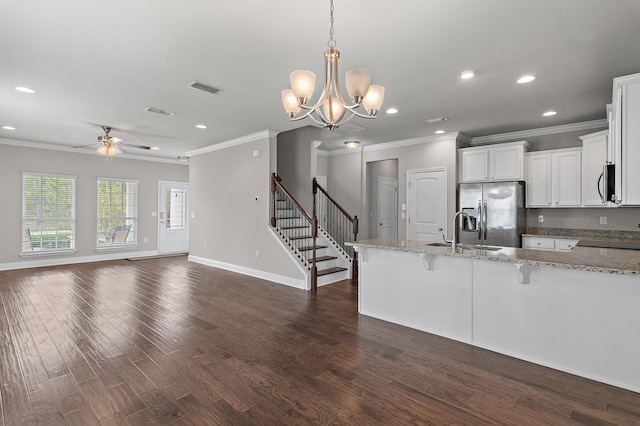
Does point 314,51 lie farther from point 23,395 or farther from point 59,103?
point 59,103

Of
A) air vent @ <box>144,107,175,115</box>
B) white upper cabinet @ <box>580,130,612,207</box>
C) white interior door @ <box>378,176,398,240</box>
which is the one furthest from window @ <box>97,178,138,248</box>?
white upper cabinet @ <box>580,130,612,207</box>

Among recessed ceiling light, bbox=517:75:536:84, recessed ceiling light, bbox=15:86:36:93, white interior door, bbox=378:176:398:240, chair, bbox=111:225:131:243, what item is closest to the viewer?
recessed ceiling light, bbox=517:75:536:84

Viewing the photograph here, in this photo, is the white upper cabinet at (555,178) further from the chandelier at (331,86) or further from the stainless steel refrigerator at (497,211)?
the chandelier at (331,86)

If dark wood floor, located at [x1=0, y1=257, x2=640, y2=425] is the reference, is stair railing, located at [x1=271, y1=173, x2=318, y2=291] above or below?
above

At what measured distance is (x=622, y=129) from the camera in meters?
2.82

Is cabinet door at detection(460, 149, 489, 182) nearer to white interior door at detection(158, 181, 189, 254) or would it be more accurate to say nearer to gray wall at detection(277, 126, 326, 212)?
gray wall at detection(277, 126, 326, 212)

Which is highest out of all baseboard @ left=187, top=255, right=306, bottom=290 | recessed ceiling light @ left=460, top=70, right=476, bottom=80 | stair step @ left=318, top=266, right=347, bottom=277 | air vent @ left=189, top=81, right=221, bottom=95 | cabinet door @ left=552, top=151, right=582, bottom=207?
air vent @ left=189, top=81, right=221, bottom=95

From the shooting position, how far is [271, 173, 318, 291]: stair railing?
543 centimetres

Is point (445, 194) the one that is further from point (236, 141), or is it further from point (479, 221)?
point (236, 141)

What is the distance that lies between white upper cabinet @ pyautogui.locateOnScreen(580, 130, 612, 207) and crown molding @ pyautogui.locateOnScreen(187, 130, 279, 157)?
Answer: 5.01m

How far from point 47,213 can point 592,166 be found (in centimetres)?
1066

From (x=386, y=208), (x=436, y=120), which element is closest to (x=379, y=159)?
(x=386, y=208)

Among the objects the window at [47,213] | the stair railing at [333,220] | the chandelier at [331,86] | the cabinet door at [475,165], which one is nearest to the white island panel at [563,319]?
the chandelier at [331,86]

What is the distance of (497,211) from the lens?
5.52 metres
